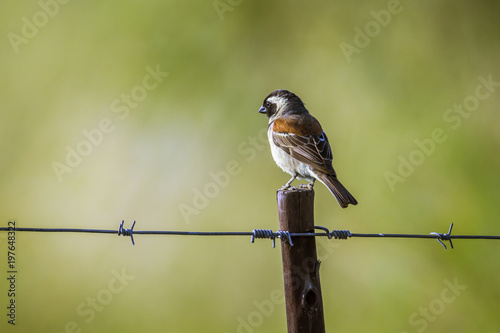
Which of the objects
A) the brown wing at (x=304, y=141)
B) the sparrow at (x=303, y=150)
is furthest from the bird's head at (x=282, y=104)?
the brown wing at (x=304, y=141)

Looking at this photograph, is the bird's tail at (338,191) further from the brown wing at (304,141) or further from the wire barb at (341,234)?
the wire barb at (341,234)

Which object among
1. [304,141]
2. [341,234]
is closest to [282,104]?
[304,141]

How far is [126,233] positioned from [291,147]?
196 centimetres

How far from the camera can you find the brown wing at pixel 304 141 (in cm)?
431

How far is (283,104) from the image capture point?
522cm

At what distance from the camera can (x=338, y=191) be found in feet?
13.2

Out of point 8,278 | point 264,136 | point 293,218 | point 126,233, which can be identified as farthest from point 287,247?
point 8,278

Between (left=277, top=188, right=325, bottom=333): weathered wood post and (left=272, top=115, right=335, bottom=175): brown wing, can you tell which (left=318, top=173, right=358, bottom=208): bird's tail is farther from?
(left=277, top=188, right=325, bottom=333): weathered wood post

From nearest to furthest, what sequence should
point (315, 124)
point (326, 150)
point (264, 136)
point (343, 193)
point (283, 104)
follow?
point (343, 193), point (326, 150), point (315, 124), point (283, 104), point (264, 136)

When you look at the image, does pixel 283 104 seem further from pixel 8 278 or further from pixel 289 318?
pixel 8 278

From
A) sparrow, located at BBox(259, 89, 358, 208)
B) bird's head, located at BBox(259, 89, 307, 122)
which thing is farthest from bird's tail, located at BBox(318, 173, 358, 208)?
bird's head, located at BBox(259, 89, 307, 122)

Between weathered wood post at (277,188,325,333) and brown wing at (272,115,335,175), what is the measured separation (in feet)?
4.66

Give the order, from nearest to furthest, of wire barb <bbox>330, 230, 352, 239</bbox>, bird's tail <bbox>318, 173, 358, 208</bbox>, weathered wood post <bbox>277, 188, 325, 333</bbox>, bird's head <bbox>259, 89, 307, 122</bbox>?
weathered wood post <bbox>277, 188, 325, 333</bbox>
wire barb <bbox>330, 230, 352, 239</bbox>
bird's tail <bbox>318, 173, 358, 208</bbox>
bird's head <bbox>259, 89, 307, 122</bbox>

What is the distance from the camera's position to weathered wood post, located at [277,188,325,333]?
281cm
